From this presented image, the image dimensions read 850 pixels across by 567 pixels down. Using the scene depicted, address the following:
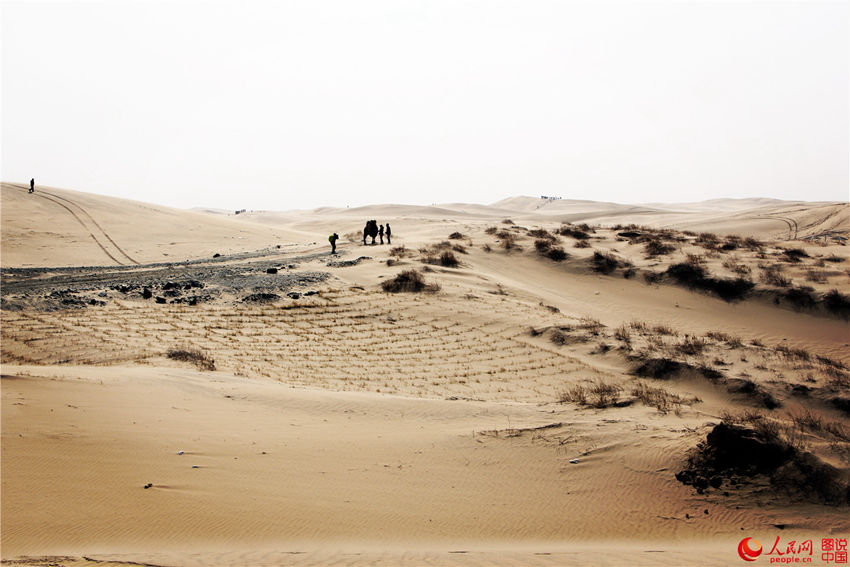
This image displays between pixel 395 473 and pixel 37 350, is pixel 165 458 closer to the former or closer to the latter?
pixel 395 473

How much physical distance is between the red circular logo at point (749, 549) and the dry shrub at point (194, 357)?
331 inches

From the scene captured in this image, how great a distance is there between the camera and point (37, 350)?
10.9m

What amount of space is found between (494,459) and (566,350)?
6.10 metres

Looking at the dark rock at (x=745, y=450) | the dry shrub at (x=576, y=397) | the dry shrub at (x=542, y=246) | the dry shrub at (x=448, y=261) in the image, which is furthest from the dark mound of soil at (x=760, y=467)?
the dry shrub at (x=542, y=246)

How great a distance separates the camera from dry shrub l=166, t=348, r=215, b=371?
1013 cm

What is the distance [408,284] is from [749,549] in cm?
1239

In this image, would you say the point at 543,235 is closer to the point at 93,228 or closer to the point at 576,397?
the point at 576,397

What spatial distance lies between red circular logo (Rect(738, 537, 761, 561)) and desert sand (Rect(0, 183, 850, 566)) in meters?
0.08

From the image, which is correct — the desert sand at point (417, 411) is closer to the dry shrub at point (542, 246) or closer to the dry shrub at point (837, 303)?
the dry shrub at point (837, 303)

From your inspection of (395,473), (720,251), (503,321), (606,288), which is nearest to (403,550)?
(395,473)

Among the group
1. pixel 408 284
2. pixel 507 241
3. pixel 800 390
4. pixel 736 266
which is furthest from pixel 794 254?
pixel 408 284

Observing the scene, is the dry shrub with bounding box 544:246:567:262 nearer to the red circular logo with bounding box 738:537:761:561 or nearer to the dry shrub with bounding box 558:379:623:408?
the dry shrub with bounding box 558:379:623:408

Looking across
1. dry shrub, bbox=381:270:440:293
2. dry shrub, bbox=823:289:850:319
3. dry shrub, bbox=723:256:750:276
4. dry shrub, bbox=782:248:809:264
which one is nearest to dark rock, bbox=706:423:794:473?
dry shrub, bbox=381:270:440:293

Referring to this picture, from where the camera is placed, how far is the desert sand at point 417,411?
15.9 feet
